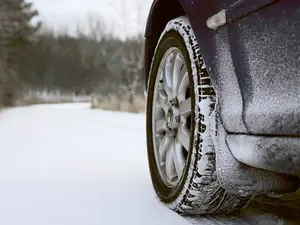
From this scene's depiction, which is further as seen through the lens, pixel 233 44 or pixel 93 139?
pixel 93 139

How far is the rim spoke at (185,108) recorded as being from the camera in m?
1.86

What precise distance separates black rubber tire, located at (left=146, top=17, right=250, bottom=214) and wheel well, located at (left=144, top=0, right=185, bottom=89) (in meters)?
0.23

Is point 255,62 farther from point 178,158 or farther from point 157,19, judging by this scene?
point 157,19

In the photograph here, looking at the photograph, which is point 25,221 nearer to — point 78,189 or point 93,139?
point 78,189

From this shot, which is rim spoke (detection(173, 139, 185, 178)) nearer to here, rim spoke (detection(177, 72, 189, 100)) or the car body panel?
rim spoke (detection(177, 72, 189, 100))

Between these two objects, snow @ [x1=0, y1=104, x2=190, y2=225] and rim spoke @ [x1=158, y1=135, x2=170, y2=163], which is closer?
snow @ [x1=0, y1=104, x2=190, y2=225]

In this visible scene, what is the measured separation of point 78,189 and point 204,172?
3.39 ft

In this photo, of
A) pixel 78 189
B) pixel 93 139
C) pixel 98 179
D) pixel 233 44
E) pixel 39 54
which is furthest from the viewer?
pixel 39 54

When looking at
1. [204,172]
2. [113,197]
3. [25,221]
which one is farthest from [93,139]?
[204,172]

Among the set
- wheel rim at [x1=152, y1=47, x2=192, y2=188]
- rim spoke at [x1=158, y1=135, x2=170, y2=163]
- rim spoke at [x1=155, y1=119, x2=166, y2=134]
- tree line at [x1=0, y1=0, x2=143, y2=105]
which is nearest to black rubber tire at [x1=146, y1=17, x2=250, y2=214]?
wheel rim at [x1=152, y1=47, x2=192, y2=188]

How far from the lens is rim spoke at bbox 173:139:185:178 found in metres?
1.91

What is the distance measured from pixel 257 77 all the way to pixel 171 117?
0.82 metres

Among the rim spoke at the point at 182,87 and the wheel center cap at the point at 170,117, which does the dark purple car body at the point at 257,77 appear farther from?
the wheel center cap at the point at 170,117

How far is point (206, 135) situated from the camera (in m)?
1.56
